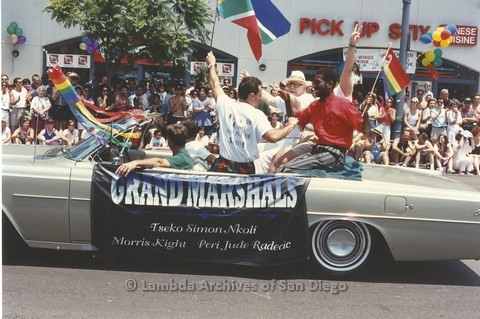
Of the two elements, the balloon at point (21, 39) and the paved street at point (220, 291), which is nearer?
the paved street at point (220, 291)

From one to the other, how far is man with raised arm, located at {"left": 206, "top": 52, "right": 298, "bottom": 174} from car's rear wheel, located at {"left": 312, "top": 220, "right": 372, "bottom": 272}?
863mm

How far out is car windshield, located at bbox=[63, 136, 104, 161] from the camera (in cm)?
561

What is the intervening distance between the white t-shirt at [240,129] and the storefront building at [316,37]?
14.0 m

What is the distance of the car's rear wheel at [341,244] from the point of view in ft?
18.1

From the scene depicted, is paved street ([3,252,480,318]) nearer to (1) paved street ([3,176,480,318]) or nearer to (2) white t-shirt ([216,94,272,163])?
(1) paved street ([3,176,480,318])

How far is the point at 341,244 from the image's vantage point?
5570 millimetres

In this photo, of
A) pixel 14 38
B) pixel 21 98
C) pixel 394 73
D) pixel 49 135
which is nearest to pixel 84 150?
pixel 394 73

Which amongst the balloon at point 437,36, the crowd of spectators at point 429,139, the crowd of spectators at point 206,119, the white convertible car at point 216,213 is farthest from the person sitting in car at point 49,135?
the balloon at point 437,36

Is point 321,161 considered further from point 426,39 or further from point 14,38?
point 14,38

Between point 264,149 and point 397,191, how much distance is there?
5.87ft

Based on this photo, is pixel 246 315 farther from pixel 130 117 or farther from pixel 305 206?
pixel 130 117

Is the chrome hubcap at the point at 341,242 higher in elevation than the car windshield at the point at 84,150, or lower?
lower

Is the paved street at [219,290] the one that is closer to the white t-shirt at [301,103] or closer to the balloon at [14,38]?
the white t-shirt at [301,103]

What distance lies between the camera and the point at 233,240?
5.40 metres
